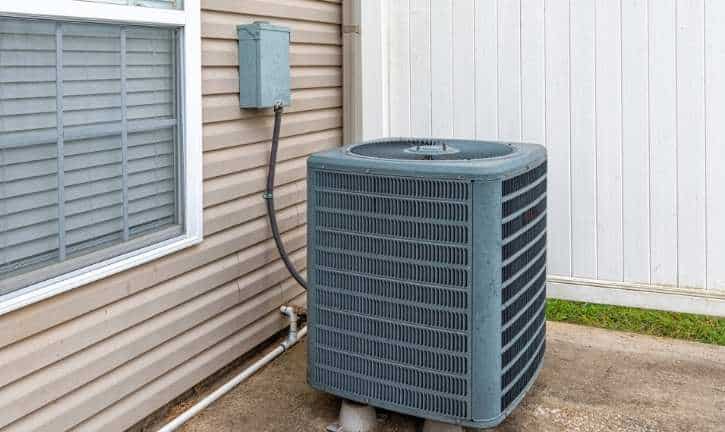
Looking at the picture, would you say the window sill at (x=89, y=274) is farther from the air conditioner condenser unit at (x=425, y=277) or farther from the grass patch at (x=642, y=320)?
the grass patch at (x=642, y=320)

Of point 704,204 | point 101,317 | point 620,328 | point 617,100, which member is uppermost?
point 617,100

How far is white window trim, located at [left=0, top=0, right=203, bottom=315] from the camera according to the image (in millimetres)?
2148

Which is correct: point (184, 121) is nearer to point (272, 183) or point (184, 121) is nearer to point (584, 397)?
point (272, 183)

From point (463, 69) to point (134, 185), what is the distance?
1991 mm

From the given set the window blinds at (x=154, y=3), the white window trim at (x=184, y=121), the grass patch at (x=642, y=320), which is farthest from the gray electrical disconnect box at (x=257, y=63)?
Answer: the grass patch at (x=642, y=320)

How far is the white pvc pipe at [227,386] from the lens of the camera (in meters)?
2.74

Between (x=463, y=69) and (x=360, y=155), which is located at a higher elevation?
(x=463, y=69)

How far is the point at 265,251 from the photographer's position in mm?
3416

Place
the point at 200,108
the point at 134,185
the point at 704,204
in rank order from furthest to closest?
the point at 704,204 < the point at 200,108 < the point at 134,185

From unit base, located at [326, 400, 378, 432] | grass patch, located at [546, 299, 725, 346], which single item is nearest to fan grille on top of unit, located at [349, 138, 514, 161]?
unit base, located at [326, 400, 378, 432]

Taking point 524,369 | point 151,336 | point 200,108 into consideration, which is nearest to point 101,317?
point 151,336

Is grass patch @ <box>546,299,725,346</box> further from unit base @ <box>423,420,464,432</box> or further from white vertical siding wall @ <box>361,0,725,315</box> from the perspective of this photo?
unit base @ <box>423,420,464,432</box>

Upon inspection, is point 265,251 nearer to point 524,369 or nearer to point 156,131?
point 156,131

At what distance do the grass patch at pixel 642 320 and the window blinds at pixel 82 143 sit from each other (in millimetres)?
2076
